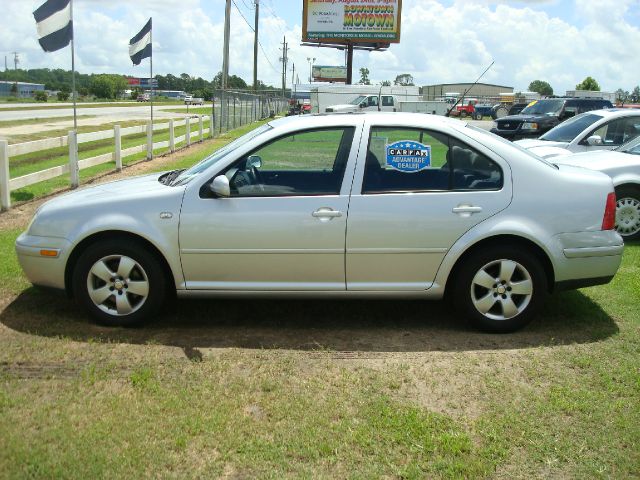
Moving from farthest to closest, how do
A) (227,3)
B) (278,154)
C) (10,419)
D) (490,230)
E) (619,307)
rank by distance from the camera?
(227,3) < (619,307) < (278,154) < (490,230) < (10,419)

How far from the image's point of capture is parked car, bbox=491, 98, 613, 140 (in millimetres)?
18797

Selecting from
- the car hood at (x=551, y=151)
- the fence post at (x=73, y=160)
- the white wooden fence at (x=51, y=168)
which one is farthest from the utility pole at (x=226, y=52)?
the car hood at (x=551, y=151)

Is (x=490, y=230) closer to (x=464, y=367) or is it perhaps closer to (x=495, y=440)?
(x=464, y=367)

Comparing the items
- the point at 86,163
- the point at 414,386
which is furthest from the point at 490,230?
the point at 86,163

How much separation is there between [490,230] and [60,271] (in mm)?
3201

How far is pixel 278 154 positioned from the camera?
17.0 feet

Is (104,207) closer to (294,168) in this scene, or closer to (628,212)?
(294,168)

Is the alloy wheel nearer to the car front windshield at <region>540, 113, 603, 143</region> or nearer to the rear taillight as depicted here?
the rear taillight

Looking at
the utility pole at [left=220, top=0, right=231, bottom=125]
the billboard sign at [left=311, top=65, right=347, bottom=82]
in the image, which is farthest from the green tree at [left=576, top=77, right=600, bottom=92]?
the utility pole at [left=220, top=0, right=231, bottom=125]

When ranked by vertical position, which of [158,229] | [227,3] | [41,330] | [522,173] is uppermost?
[227,3]

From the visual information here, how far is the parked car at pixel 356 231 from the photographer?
4.73 m

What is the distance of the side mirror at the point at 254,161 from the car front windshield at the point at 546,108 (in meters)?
16.9

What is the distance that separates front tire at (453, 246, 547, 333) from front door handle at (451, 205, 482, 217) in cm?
30

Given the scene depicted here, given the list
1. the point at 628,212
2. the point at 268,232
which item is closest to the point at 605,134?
the point at 628,212
